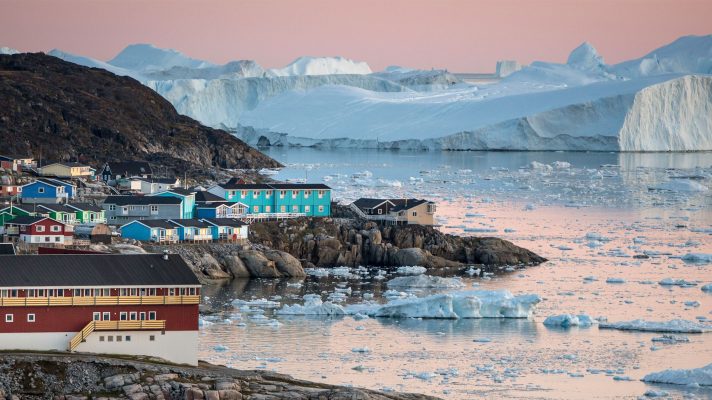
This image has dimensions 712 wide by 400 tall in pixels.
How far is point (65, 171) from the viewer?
178ft

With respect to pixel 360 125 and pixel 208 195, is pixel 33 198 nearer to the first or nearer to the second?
pixel 208 195

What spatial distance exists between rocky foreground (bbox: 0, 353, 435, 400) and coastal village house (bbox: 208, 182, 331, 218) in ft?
80.6

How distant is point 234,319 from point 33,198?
1562 centimetres

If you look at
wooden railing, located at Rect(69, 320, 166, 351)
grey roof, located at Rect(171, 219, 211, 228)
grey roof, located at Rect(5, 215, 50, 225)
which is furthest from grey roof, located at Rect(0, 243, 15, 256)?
grey roof, located at Rect(171, 219, 211, 228)

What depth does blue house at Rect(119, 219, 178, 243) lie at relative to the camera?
39.6m

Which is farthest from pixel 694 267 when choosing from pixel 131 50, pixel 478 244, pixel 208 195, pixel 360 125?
pixel 131 50

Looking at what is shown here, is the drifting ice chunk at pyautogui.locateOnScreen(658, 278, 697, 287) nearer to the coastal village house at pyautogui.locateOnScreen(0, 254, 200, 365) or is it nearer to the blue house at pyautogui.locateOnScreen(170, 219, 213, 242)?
the blue house at pyautogui.locateOnScreen(170, 219, 213, 242)

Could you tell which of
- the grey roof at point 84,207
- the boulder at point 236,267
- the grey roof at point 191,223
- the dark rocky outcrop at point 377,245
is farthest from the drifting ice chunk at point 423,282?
the grey roof at point 84,207

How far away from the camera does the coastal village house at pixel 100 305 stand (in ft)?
72.7

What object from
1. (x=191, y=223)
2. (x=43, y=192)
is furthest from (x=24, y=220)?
(x=43, y=192)

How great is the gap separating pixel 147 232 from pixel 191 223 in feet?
4.82

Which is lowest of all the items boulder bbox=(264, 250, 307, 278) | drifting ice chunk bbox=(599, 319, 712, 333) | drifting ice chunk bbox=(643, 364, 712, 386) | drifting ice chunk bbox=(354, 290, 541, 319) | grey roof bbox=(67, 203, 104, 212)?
drifting ice chunk bbox=(643, 364, 712, 386)

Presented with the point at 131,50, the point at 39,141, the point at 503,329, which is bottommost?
the point at 503,329

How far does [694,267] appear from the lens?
41969mm
